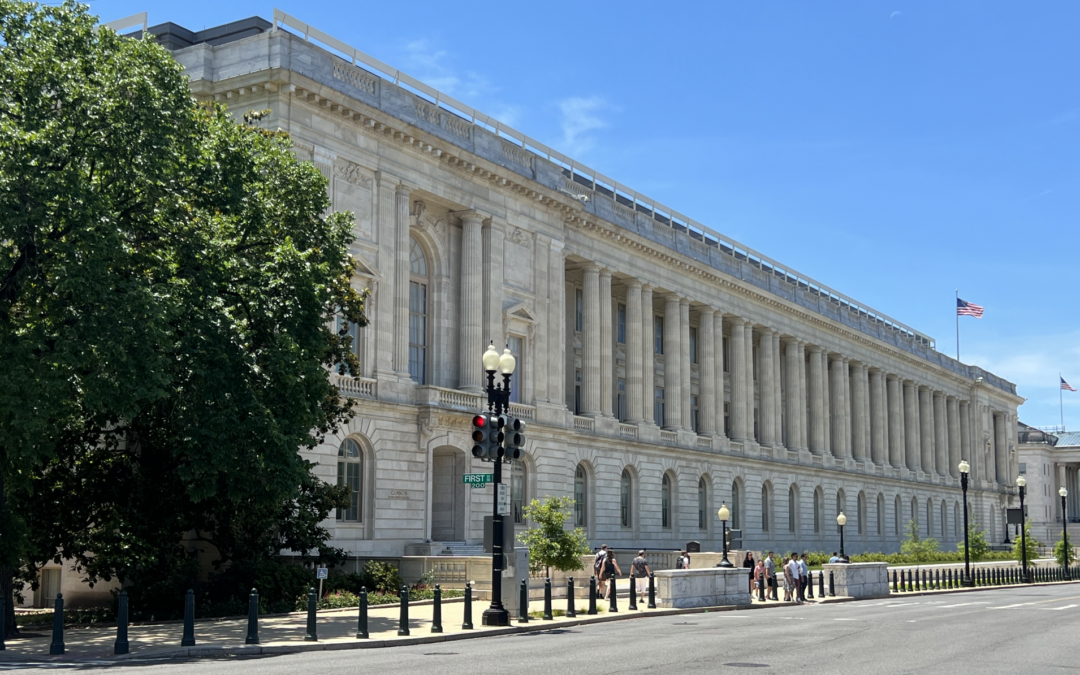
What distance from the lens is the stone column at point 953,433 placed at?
120 metres

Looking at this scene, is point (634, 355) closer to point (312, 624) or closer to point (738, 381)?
point (738, 381)

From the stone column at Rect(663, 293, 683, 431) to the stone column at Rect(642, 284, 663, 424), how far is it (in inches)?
88.9

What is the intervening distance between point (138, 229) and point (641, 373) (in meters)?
43.0

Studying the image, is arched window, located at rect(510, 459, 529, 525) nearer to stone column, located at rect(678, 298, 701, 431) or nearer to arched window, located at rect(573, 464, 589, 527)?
arched window, located at rect(573, 464, 589, 527)

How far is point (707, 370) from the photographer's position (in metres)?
75.9

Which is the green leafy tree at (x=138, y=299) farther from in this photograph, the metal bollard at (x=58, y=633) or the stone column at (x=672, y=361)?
the stone column at (x=672, y=361)

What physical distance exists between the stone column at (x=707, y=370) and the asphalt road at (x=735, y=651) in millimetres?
42365

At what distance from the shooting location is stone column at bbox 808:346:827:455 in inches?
3541

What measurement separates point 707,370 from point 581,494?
18.4 m

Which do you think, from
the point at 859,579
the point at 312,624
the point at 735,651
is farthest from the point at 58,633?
the point at 859,579

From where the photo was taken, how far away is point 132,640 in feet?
80.0

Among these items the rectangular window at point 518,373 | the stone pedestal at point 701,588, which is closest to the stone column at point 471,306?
the rectangular window at point 518,373

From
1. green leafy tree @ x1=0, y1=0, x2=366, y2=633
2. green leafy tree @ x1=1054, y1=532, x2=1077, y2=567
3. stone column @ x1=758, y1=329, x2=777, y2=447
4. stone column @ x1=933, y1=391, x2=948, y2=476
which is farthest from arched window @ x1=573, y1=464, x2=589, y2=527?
stone column @ x1=933, y1=391, x2=948, y2=476

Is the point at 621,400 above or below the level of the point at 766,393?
below
